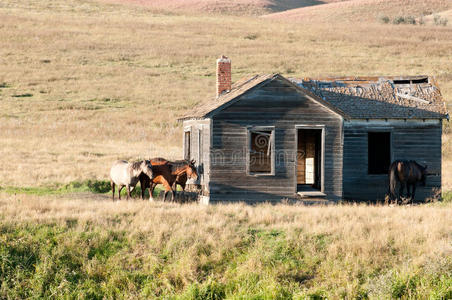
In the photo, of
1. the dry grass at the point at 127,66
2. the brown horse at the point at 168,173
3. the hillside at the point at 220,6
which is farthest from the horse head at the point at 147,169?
the hillside at the point at 220,6

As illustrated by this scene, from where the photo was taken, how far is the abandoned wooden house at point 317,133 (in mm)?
18453

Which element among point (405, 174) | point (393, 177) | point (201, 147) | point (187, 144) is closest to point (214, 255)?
point (201, 147)

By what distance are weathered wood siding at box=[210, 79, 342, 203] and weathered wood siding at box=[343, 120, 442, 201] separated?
1328 mm

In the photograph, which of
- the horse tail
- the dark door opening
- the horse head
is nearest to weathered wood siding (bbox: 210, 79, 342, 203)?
the horse head

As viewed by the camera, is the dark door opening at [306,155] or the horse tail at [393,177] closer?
the horse tail at [393,177]

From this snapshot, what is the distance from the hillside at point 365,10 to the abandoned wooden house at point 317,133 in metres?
82.3

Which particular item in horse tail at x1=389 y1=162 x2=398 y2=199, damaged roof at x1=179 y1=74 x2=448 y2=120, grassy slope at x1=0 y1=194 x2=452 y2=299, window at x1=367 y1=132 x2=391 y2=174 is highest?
damaged roof at x1=179 y1=74 x2=448 y2=120

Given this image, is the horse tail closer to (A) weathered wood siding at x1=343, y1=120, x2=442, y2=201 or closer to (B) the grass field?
(A) weathered wood siding at x1=343, y1=120, x2=442, y2=201

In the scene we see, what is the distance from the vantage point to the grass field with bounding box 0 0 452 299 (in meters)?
12.2

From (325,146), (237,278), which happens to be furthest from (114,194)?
(237,278)

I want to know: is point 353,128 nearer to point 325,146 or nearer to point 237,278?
point 325,146

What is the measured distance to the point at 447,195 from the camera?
2102 cm

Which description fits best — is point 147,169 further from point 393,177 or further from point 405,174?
point 405,174

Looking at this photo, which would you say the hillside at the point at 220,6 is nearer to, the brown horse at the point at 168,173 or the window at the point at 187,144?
the window at the point at 187,144
